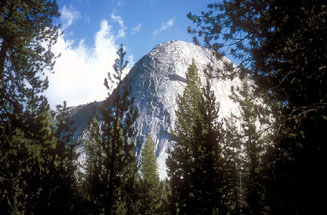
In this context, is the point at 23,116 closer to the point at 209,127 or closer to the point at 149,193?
the point at 209,127

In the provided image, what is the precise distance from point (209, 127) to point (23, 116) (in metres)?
10.5

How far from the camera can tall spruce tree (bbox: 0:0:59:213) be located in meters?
8.03

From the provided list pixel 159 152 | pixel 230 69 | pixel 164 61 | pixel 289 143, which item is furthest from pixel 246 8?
pixel 164 61

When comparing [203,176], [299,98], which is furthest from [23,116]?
[299,98]

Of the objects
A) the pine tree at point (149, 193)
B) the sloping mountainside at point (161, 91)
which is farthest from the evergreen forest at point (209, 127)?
the sloping mountainside at point (161, 91)

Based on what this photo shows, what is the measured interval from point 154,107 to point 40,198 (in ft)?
261

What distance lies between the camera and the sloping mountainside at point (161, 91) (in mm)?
80125

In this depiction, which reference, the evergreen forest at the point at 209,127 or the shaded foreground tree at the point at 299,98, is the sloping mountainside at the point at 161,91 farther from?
the shaded foreground tree at the point at 299,98

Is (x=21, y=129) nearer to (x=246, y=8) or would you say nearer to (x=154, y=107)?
(x=246, y=8)

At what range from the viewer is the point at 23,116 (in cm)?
1111

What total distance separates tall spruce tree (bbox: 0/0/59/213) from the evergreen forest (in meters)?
0.05

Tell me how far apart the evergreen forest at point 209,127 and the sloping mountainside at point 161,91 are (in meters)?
61.4

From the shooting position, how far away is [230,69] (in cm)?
628

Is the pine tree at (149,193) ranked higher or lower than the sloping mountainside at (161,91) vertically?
lower
